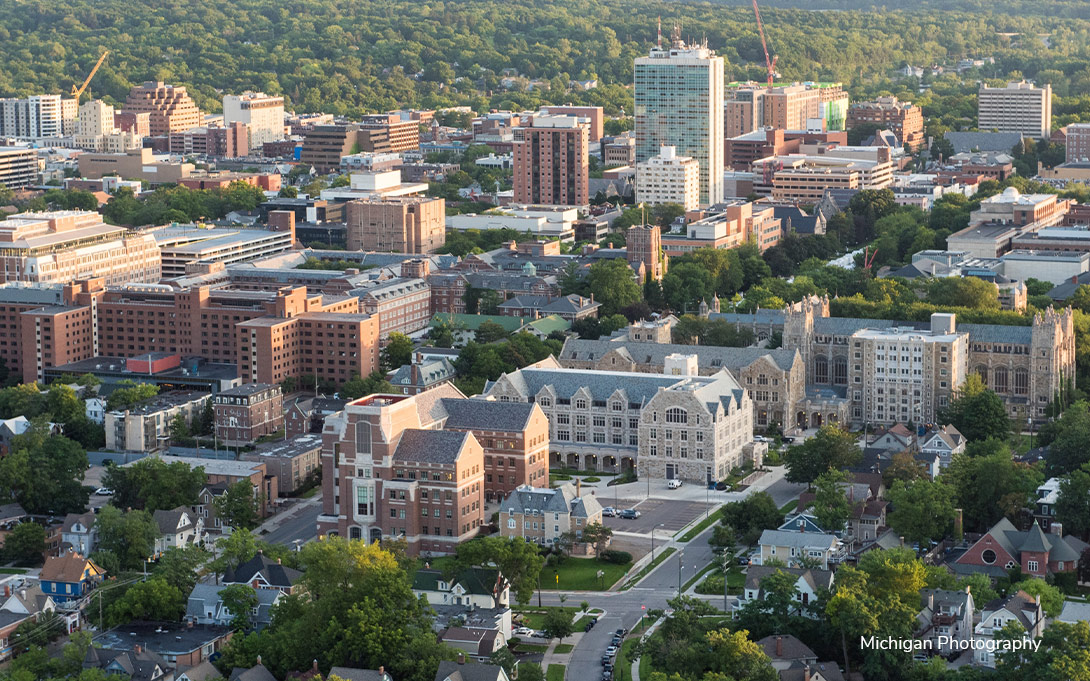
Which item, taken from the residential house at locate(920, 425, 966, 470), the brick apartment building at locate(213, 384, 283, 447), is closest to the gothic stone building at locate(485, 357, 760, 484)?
the residential house at locate(920, 425, 966, 470)

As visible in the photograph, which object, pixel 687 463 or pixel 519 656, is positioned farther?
pixel 687 463

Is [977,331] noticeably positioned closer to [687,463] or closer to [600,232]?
[687,463]

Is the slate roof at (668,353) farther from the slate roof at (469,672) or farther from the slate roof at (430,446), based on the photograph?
the slate roof at (469,672)

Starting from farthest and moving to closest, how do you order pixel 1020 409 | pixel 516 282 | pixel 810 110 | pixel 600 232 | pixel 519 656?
pixel 810 110, pixel 600 232, pixel 516 282, pixel 1020 409, pixel 519 656

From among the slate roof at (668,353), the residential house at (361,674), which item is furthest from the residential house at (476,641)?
the slate roof at (668,353)

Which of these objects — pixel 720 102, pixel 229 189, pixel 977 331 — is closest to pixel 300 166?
pixel 229 189

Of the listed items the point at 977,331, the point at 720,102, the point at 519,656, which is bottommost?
the point at 519,656

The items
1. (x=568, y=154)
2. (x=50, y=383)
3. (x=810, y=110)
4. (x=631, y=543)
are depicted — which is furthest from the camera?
(x=810, y=110)
